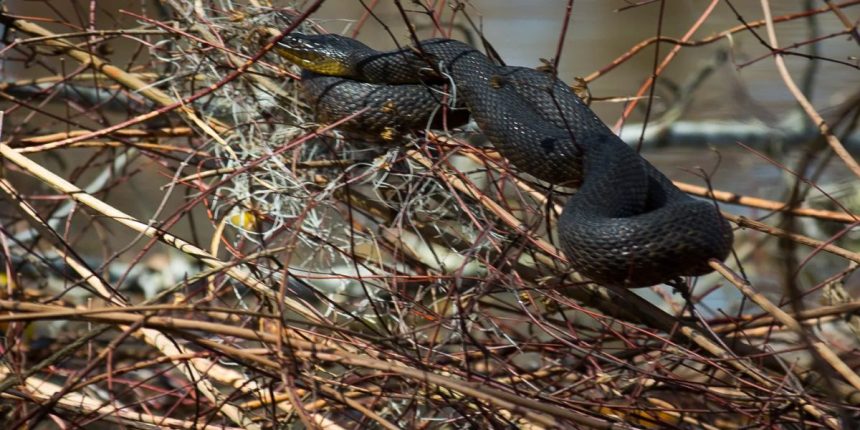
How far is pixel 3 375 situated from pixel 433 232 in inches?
43.1

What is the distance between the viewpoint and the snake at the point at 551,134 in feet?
5.29

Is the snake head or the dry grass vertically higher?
the snake head

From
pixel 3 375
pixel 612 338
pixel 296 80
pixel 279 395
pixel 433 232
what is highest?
pixel 296 80

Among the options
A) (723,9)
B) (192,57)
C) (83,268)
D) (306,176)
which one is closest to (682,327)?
(306,176)

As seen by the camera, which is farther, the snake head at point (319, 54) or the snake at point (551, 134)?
the snake head at point (319, 54)

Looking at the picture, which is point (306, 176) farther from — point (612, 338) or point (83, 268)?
point (612, 338)

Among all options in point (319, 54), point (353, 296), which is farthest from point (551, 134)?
point (353, 296)

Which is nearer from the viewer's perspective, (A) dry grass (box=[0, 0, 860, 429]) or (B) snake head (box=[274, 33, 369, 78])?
(A) dry grass (box=[0, 0, 860, 429])

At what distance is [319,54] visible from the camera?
2246 mm

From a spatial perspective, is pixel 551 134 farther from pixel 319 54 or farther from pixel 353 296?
pixel 353 296

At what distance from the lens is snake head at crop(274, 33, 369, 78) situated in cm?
224

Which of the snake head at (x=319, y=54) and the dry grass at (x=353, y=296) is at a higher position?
the snake head at (x=319, y=54)

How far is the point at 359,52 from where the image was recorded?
227 centimetres

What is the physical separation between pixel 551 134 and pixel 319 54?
2.16 feet
